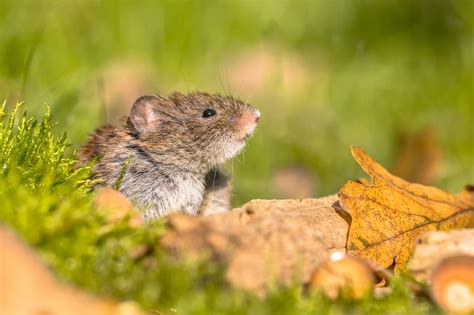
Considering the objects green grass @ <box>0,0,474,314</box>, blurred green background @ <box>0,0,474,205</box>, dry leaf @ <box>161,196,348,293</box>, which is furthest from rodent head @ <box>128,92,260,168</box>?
blurred green background @ <box>0,0,474,205</box>

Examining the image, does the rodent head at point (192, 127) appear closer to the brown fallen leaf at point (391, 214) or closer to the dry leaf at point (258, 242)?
the brown fallen leaf at point (391, 214)

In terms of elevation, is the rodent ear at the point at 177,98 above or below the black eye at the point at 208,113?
above

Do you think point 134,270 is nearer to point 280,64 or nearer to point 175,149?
point 175,149

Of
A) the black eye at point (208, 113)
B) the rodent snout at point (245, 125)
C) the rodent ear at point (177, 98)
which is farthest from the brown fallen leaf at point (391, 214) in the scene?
the rodent ear at point (177, 98)

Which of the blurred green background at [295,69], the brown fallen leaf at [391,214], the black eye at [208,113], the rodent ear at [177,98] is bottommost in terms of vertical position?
the brown fallen leaf at [391,214]

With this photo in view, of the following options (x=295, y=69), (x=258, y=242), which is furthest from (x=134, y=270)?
(x=295, y=69)

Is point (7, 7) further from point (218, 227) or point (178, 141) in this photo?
point (218, 227)
